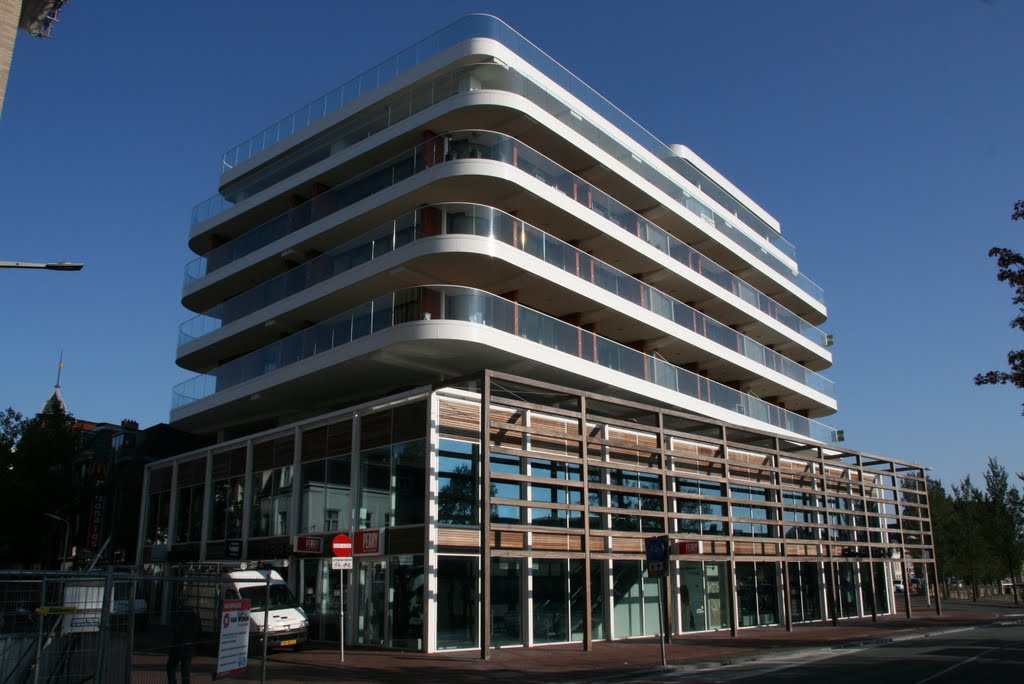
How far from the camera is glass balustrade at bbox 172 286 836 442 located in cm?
2416

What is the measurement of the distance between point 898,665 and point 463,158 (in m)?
18.6

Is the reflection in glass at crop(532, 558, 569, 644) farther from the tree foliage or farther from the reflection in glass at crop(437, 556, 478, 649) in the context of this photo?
the tree foliage

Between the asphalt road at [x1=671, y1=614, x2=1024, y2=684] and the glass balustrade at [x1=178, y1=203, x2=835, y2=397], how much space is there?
1340 cm

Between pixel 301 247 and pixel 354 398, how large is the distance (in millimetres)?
6021

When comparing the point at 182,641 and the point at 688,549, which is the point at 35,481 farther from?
the point at 182,641

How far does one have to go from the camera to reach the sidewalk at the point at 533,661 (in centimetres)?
1659

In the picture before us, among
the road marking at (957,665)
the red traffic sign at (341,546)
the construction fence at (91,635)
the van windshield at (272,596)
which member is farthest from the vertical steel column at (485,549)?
the road marking at (957,665)

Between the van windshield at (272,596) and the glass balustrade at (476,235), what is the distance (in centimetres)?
1071

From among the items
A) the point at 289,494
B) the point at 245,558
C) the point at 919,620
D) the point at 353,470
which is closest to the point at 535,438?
the point at 353,470

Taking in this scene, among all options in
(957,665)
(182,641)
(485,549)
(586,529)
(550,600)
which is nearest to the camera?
(182,641)

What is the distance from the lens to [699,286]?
34281 mm

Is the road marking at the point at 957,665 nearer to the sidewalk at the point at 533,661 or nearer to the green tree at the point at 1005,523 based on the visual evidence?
the sidewalk at the point at 533,661

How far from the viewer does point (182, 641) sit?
12.8 metres

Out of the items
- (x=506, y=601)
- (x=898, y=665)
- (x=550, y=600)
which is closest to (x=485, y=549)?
(x=506, y=601)
